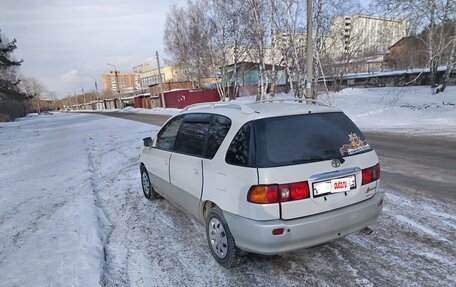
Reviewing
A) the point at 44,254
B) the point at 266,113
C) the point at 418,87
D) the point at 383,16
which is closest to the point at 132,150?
the point at 44,254

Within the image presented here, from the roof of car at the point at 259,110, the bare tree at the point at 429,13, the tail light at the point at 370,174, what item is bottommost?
the tail light at the point at 370,174

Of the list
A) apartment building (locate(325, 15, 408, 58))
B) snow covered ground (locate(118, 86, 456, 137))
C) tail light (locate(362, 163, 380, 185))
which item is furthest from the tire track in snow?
apartment building (locate(325, 15, 408, 58))

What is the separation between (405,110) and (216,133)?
58.0 feet

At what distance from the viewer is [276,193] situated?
113 inches

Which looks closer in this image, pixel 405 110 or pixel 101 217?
pixel 101 217

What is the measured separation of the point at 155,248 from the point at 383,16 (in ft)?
50.5

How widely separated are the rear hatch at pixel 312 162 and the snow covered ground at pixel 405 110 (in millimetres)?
9528

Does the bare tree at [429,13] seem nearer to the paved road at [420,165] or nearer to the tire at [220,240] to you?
the paved road at [420,165]

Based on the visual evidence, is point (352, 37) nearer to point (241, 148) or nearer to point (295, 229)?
point (241, 148)

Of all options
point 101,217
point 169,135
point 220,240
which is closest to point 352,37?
point 169,135

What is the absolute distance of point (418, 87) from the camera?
26875 mm

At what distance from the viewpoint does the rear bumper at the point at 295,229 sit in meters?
2.88

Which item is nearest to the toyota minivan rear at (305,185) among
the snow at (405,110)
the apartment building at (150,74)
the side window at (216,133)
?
the side window at (216,133)

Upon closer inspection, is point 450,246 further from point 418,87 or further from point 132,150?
point 418,87
